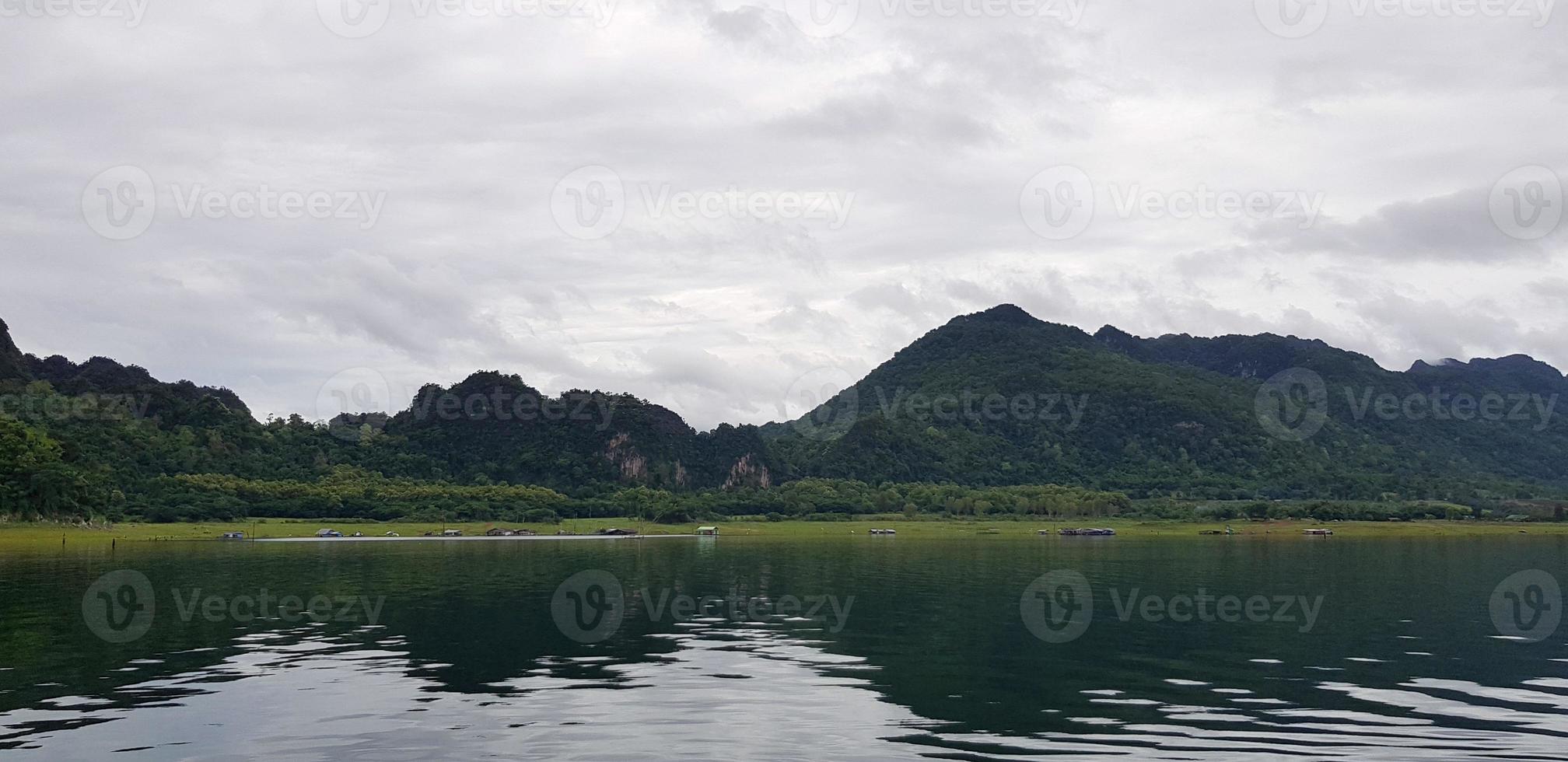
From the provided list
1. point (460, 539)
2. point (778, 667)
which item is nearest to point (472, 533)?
point (460, 539)

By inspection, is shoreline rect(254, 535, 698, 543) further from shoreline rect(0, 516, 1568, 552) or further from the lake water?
the lake water

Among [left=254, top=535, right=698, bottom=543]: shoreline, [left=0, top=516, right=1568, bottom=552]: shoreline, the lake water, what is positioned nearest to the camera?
the lake water

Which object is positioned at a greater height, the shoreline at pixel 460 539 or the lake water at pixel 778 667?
the shoreline at pixel 460 539

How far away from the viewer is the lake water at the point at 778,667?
2881 centimetres

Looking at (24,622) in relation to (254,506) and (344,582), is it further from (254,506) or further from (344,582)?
(254,506)

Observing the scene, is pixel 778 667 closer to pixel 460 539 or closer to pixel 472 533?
pixel 460 539

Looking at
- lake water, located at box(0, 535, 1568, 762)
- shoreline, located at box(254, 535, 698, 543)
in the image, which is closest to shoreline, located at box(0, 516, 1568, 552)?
shoreline, located at box(254, 535, 698, 543)

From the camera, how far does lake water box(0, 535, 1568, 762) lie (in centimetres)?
2881

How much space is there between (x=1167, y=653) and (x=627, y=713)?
74.1 feet

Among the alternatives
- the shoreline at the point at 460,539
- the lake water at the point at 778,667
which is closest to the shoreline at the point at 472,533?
the shoreline at the point at 460,539

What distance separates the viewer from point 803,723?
31.5m

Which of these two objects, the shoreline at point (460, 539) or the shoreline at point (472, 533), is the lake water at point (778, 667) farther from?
the shoreline at point (460, 539)

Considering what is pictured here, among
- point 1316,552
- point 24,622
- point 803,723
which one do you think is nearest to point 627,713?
point 803,723

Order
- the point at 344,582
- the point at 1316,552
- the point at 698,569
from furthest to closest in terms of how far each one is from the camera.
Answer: the point at 1316,552 → the point at 698,569 → the point at 344,582
